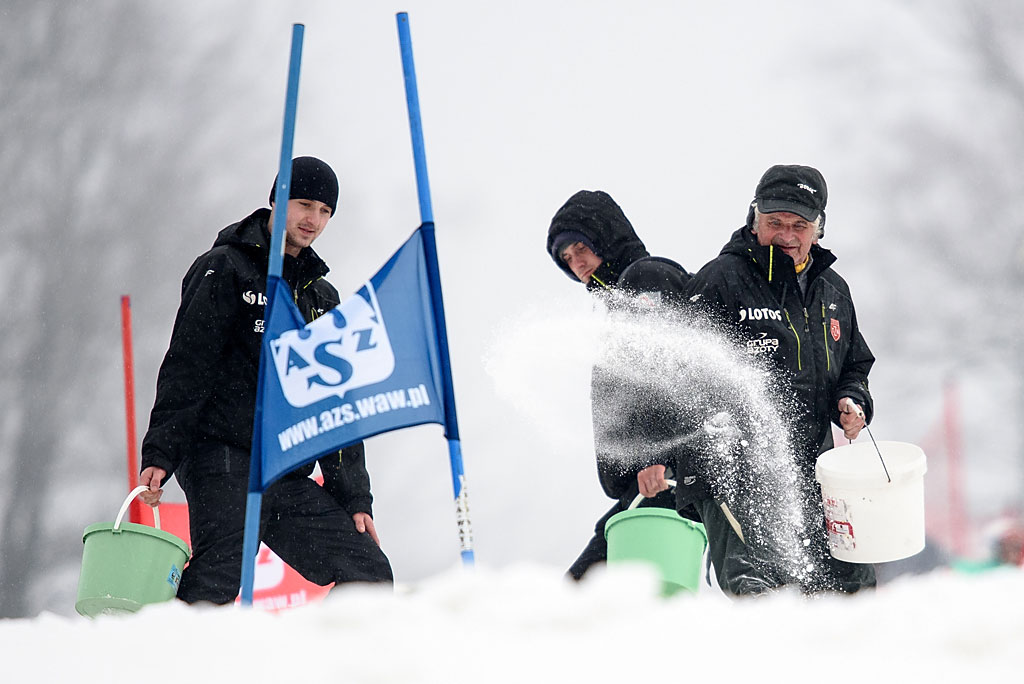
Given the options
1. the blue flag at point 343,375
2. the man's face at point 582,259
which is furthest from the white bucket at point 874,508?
the man's face at point 582,259

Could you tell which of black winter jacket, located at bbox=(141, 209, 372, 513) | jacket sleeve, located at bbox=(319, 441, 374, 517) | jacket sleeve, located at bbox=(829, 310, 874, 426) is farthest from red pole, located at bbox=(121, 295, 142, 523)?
jacket sleeve, located at bbox=(829, 310, 874, 426)

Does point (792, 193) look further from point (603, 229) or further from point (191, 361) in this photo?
point (191, 361)

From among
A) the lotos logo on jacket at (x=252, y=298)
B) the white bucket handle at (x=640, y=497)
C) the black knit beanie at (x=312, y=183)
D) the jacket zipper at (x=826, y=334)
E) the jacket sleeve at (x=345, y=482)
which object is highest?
the black knit beanie at (x=312, y=183)

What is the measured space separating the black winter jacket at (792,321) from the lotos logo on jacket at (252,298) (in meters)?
1.28

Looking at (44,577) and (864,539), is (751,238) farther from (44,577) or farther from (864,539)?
(44,577)

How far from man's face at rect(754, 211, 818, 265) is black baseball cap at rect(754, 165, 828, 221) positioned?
25mm

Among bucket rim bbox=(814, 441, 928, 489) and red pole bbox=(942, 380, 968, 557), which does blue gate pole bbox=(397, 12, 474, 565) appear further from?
red pole bbox=(942, 380, 968, 557)

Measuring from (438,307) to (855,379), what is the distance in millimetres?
1419

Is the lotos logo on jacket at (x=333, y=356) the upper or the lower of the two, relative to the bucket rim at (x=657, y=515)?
upper

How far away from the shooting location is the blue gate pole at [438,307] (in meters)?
3.19

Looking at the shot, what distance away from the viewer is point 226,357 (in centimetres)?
398

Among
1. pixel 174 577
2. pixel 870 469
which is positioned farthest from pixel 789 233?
pixel 174 577

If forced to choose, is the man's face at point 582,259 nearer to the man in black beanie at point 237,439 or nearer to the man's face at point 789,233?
the man's face at point 789,233

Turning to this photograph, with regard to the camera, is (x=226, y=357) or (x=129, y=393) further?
(x=129, y=393)
